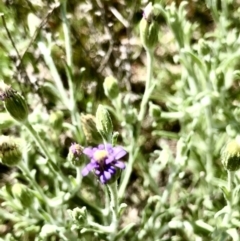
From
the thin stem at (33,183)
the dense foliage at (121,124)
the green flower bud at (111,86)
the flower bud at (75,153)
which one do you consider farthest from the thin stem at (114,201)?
the green flower bud at (111,86)

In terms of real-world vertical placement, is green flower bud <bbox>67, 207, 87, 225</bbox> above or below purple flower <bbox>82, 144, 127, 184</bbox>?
below

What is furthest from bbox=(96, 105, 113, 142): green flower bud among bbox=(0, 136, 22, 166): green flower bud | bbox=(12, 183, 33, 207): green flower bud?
bbox=(12, 183, 33, 207): green flower bud

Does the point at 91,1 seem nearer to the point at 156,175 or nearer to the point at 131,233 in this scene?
the point at 156,175

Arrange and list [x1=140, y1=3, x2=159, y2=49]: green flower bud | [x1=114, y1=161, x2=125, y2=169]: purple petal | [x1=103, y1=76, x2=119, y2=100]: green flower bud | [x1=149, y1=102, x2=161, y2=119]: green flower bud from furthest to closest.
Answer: [x1=149, y1=102, x2=161, y2=119]: green flower bud
[x1=103, y1=76, x2=119, y2=100]: green flower bud
[x1=140, y1=3, x2=159, y2=49]: green flower bud
[x1=114, y1=161, x2=125, y2=169]: purple petal

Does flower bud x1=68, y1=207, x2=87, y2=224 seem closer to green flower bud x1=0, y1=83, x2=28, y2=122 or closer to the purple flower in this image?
the purple flower

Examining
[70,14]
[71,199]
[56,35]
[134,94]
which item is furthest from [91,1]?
[71,199]

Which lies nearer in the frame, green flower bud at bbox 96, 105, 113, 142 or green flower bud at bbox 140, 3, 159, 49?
green flower bud at bbox 96, 105, 113, 142

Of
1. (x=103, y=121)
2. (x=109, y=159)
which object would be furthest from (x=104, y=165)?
(x=103, y=121)

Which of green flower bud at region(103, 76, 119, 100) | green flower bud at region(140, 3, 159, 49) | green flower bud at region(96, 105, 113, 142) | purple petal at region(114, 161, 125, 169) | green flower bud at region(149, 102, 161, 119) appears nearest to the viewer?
purple petal at region(114, 161, 125, 169)
